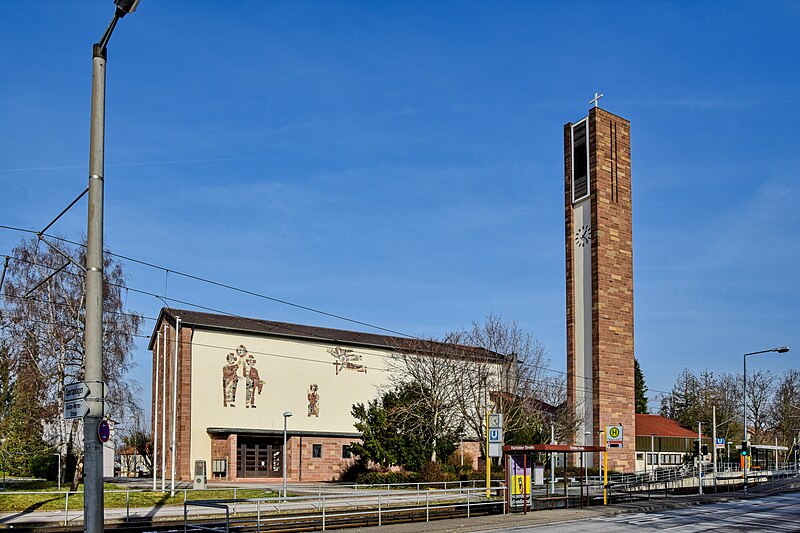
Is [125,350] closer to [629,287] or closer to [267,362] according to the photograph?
[267,362]

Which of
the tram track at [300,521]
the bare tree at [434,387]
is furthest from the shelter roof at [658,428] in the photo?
the tram track at [300,521]

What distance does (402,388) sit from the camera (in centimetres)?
5141

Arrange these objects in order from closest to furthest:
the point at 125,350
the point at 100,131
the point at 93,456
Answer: the point at 93,456 → the point at 100,131 → the point at 125,350

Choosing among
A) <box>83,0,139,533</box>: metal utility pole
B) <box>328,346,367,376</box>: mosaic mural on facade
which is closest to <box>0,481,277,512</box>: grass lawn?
<box>83,0,139,533</box>: metal utility pole

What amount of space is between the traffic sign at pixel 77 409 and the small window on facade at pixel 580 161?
47881mm

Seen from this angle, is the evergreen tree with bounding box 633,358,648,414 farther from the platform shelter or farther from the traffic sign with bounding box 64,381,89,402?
the traffic sign with bounding box 64,381,89,402

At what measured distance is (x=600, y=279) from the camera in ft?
175

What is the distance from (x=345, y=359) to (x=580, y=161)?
905 inches

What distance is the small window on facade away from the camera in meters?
55.5

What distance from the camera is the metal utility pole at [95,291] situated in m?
10.1

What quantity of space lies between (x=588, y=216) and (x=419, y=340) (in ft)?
47.3

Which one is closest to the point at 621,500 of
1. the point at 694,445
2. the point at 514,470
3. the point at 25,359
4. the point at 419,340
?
the point at 514,470

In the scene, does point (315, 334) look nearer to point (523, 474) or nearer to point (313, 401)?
point (313, 401)

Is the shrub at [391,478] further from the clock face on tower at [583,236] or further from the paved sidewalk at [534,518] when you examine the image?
the clock face on tower at [583,236]
